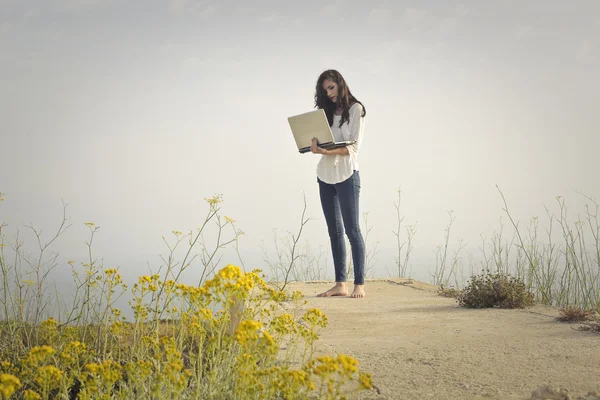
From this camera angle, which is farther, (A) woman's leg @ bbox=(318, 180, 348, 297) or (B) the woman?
(A) woman's leg @ bbox=(318, 180, 348, 297)

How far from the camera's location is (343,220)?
4555mm

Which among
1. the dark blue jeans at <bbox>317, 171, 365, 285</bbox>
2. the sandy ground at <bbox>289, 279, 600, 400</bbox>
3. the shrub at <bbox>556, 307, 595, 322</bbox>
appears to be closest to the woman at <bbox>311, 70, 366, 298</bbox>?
the dark blue jeans at <bbox>317, 171, 365, 285</bbox>

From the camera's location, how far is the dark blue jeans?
14.6 feet

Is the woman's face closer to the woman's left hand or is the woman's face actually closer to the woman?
the woman

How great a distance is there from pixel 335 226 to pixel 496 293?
4.69 feet

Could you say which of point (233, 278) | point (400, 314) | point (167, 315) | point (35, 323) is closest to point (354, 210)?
point (400, 314)

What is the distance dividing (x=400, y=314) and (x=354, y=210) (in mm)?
956

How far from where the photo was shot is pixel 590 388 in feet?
6.61

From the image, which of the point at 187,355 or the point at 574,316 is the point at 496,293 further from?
the point at 187,355

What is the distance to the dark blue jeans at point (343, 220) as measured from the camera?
445cm

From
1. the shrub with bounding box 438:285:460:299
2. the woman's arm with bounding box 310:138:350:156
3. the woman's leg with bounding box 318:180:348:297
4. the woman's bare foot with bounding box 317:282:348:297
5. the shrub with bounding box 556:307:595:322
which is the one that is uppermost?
the woman's arm with bounding box 310:138:350:156

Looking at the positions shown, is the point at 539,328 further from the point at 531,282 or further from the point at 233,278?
the point at 233,278

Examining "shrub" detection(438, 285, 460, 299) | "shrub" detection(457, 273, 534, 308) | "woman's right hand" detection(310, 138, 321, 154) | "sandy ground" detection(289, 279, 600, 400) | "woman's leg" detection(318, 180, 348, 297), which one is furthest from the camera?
A: "shrub" detection(438, 285, 460, 299)

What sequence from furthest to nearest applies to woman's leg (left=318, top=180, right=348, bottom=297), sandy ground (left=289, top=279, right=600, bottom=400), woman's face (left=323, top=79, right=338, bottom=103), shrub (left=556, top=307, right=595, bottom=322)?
woman's leg (left=318, top=180, right=348, bottom=297), woman's face (left=323, top=79, right=338, bottom=103), shrub (left=556, top=307, right=595, bottom=322), sandy ground (left=289, top=279, right=600, bottom=400)
